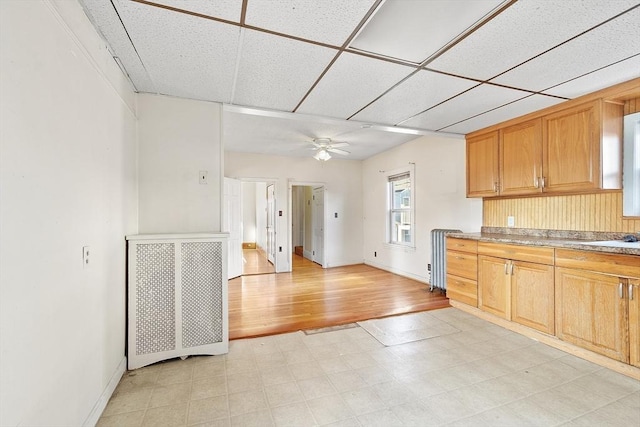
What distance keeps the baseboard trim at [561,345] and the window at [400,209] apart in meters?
2.06

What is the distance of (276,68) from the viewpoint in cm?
213

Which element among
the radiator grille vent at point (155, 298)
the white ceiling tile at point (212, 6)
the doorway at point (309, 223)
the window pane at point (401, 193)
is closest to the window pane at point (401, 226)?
the window pane at point (401, 193)

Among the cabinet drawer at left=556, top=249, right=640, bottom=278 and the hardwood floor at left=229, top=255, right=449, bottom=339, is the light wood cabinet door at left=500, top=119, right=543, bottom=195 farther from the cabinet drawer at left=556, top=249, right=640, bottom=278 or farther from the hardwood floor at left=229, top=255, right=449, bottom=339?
the hardwood floor at left=229, top=255, right=449, bottom=339

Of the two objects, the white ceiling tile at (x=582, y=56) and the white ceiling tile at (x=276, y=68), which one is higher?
the white ceiling tile at (x=276, y=68)

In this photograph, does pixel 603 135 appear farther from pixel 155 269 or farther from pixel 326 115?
pixel 155 269

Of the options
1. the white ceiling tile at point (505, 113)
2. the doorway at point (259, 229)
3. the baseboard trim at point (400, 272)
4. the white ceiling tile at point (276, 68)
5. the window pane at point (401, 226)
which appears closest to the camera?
the white ceiling tile at point (276, 68)

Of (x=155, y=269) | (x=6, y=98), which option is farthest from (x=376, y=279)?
(x=6, y=98)

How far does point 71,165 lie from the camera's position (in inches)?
55.3

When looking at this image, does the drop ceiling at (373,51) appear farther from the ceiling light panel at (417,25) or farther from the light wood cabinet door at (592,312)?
the light wood cabinet door at (592,312)

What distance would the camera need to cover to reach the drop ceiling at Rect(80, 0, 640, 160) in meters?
1.52

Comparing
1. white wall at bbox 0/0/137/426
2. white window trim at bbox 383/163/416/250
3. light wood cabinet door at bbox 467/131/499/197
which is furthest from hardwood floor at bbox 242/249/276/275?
light wood cabinet door at bbox 467/131/499/197

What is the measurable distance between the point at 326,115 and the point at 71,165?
2.37 meters

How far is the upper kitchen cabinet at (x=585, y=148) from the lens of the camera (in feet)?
8.23

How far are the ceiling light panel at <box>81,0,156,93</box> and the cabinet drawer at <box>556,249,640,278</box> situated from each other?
3681 mm
